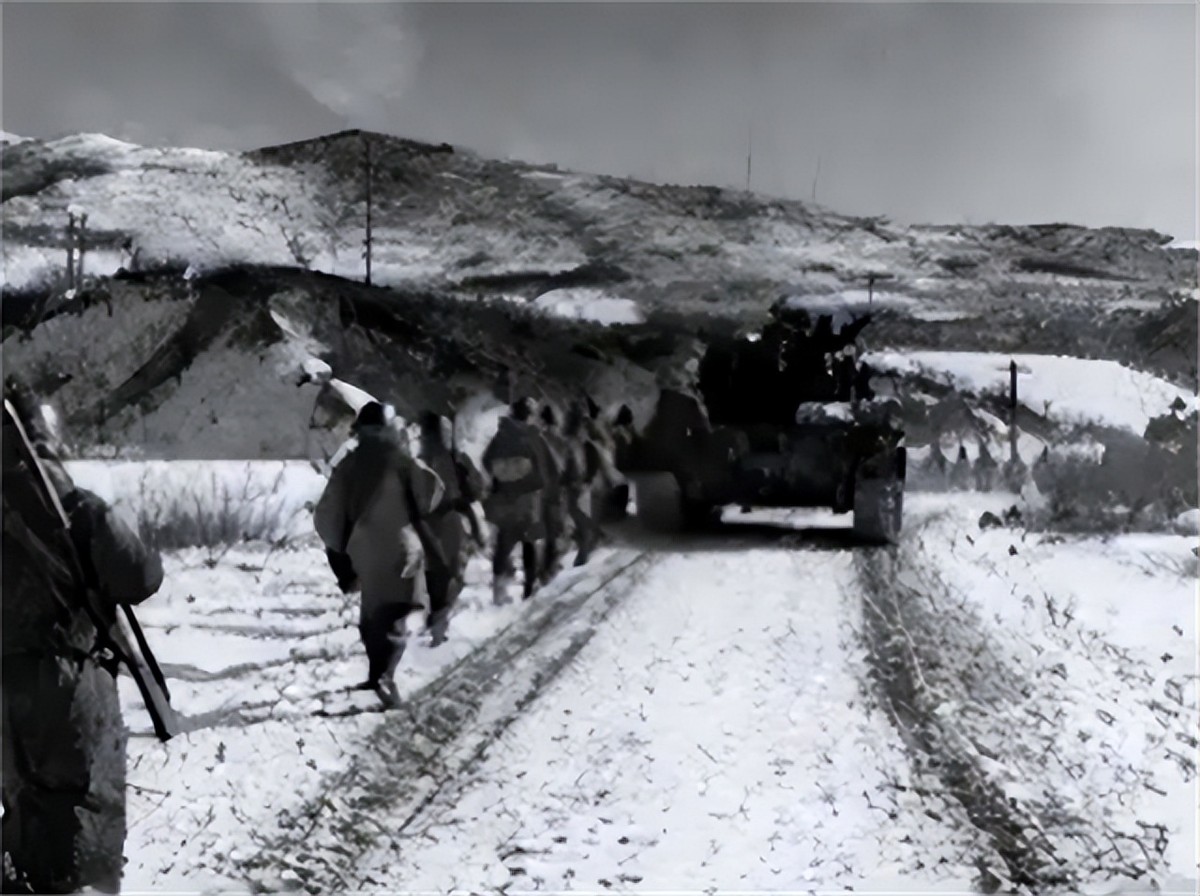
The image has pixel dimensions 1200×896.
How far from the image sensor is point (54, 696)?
248cm

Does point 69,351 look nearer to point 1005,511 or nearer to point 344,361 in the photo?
point 344,361

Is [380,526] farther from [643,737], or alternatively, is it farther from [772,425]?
[772,425]

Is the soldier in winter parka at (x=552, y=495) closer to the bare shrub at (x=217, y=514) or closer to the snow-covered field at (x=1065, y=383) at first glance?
the bare shrub at (x=217, y=514)

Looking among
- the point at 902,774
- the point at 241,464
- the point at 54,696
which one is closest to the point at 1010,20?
the point at 902,774

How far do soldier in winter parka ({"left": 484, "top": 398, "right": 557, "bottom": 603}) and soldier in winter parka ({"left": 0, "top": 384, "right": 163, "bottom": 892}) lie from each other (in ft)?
3.25

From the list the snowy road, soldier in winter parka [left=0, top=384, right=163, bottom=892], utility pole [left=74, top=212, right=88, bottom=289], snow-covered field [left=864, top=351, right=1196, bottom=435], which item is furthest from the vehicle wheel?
utility pole [left=74, top=212, right=88, bottom=289]

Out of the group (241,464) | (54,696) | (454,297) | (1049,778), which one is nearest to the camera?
(54,696)

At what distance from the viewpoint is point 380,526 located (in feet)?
10.1

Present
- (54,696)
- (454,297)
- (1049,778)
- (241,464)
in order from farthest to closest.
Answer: (454,297) < (241,464) < (1049,778) < (54,696)

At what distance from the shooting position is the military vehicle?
3.22 m

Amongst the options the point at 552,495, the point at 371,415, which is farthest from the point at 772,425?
the point at 371,415

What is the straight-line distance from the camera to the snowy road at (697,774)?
2832 mm

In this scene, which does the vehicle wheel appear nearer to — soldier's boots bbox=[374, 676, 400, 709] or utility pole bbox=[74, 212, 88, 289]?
soldier's boots bbox=[374, 676, 400, 709]

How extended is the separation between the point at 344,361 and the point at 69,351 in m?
0.81
